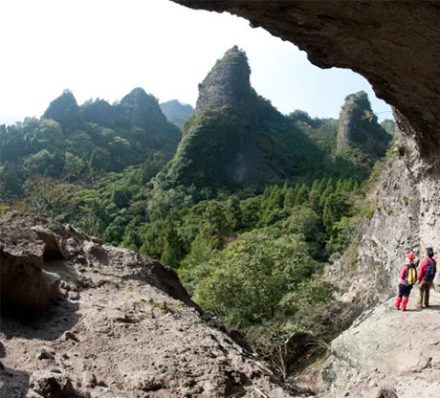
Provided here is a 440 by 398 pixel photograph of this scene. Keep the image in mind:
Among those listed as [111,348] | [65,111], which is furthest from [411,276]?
[65,111]

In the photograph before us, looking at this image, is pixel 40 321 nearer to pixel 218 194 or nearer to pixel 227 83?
pixel 218 194

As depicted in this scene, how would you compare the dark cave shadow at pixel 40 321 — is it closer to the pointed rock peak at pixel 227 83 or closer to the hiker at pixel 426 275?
the hiker at pixel 426 275

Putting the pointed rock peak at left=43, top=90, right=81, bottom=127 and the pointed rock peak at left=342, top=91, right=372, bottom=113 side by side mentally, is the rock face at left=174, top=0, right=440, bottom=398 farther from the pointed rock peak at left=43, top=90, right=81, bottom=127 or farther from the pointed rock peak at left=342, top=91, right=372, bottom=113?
the pointed rock peak at left=43, top=90, right=81, bottom=127

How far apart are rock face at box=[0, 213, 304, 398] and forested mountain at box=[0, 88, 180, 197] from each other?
6433 centimetres

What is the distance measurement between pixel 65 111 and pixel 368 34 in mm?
109333

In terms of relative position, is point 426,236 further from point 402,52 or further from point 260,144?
point 260,144

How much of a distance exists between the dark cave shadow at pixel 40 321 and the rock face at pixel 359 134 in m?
74.0

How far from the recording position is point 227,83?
87.4m

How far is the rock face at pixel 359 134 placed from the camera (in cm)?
7931

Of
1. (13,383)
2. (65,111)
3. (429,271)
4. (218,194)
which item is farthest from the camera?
(65,111)

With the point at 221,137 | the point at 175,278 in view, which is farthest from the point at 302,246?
the point at 221,137

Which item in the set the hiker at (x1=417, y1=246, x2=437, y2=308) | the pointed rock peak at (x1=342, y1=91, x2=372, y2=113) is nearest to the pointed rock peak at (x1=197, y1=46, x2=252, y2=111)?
the pointed rock peak at (x1=342, y1=91, x2=372, y2=113)

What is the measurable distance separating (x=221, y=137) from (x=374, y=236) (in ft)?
188

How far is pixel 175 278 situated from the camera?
42.0ft
